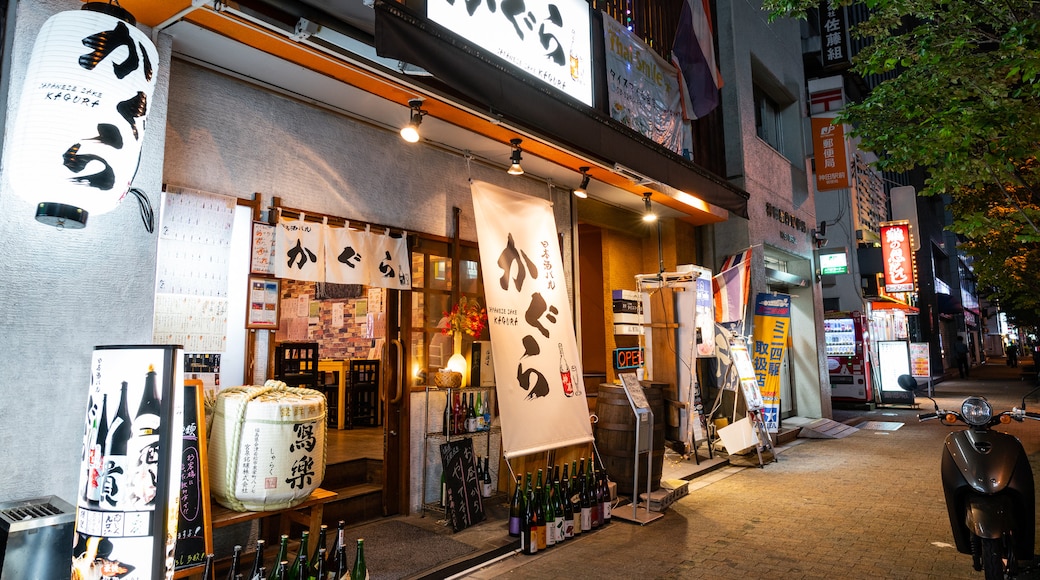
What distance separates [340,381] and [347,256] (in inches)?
229

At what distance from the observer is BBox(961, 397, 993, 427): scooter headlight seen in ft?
15.0

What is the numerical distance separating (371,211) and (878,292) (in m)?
21.5

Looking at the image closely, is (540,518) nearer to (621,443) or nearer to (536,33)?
(621,443)

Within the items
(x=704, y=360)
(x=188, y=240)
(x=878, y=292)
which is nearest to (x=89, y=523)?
(x=188, y=240)

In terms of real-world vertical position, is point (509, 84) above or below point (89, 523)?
above

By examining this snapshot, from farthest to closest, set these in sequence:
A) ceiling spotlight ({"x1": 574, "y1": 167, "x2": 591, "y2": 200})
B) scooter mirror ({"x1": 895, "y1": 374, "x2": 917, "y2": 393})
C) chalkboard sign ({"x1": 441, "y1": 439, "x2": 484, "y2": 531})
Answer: scooter mirror ({"x1": 895, "y1": 374, "x2": 917, "y2": 393}) → ceiling spotlight ({"x1": 574, "y1": 167, "x2": 591, "y2": 200}) → chalkboard sign ({"x1": 441, "y1": 439, "x2": 484, "y2": 531})

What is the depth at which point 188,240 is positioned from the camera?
4332 mm

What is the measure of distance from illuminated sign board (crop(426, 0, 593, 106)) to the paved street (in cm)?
481

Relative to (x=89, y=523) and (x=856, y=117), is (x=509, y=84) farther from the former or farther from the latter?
(x=856, y=117)

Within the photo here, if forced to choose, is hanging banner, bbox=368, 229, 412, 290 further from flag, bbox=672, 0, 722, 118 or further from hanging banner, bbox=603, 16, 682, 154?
flag, bbox=672, 0, 722, 118

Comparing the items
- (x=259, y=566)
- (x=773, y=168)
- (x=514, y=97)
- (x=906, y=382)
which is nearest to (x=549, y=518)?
(x=259, y=566)

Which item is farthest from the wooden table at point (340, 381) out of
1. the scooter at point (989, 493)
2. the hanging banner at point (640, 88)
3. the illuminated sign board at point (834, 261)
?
the illuminated sign board at point (834, 261)

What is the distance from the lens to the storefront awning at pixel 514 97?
167 inches

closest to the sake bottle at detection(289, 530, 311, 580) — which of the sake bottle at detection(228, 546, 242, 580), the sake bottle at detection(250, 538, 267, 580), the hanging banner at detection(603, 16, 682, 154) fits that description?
the sake bottle at detection(250, 538, 267, 580)
